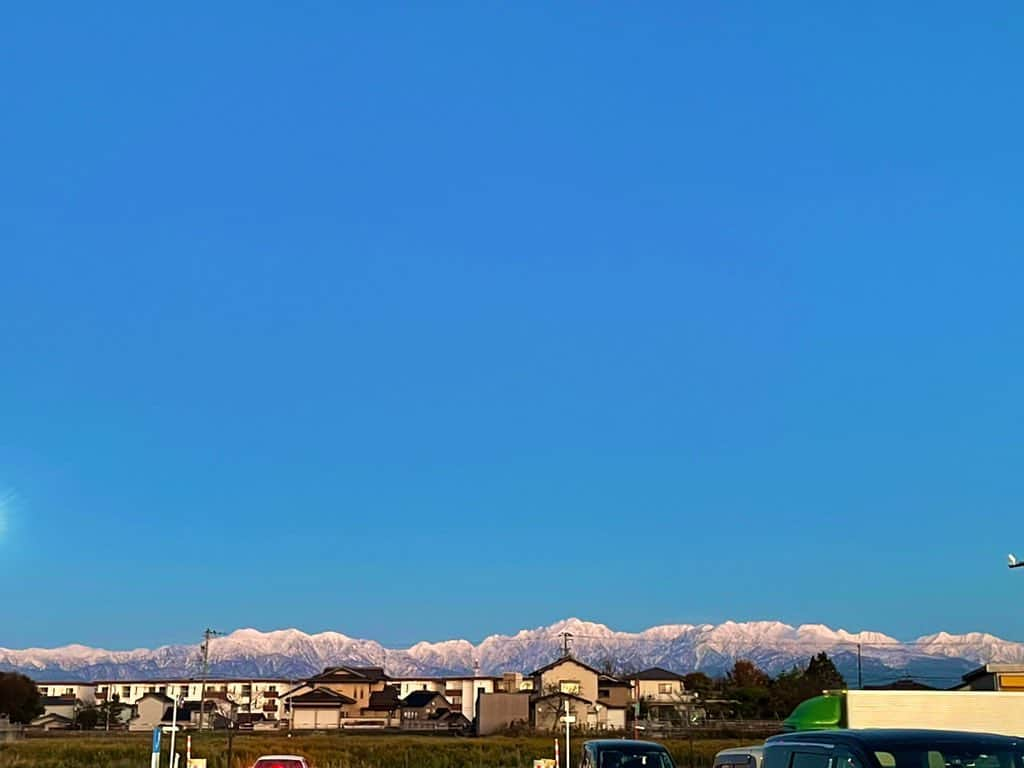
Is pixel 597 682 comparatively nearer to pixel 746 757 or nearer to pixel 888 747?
pixel 746 757

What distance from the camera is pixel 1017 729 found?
26.1 metres

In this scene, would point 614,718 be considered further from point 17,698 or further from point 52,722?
point 52,722

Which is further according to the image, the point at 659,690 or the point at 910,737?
the point at 659,690

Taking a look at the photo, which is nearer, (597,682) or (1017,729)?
(1017,729)

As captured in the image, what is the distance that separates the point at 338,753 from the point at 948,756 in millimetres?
50906

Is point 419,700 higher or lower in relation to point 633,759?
lower

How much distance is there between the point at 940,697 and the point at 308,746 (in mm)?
41078

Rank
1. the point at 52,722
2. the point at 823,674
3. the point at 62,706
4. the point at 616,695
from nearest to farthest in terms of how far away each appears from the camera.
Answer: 1. the point at 823,674
2. the point at 616,695
3. the point at 52,722
4. the point at 62,706

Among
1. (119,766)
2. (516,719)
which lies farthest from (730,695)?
(119,766)

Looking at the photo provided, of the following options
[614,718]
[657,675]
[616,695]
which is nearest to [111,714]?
[616,695]

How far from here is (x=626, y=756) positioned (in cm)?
2250

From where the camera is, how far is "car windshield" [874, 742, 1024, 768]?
26.3 ft

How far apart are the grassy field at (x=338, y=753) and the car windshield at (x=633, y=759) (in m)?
25.9

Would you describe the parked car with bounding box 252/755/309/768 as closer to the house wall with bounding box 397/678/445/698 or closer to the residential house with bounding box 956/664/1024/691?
the residential house with bounding box 956/664/1024/691
